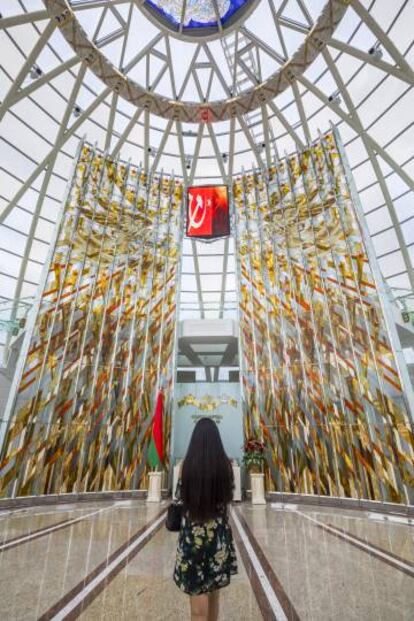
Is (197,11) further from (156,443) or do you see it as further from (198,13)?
(156,443)

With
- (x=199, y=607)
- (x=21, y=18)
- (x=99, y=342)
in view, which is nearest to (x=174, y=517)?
(x=199, y=607)

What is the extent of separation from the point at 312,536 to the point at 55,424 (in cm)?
878

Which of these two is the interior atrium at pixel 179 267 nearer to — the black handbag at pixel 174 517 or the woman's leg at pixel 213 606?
the woman's leg at pixel 213 606

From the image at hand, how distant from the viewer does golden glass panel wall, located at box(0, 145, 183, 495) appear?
10812 mm

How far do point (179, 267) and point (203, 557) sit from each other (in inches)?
562

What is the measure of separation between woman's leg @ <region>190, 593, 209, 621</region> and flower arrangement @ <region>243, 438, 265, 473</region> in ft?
32.6

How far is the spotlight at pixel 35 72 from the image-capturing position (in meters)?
13.5

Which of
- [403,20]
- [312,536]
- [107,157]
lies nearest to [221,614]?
[312,536]

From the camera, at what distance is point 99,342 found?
12.9 metres

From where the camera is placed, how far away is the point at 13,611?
2.92 meters

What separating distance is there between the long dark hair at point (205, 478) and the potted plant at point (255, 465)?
9.80 meters

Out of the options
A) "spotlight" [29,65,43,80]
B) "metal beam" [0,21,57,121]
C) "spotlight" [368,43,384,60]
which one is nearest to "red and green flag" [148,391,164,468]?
"metal beam" [0,21,57,121]

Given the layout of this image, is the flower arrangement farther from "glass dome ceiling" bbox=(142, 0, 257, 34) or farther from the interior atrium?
"glass dome ceiling" bbox=(142, 0, 257, 34)

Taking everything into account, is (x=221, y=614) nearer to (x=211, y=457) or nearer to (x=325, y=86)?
(x=211, y=457)
